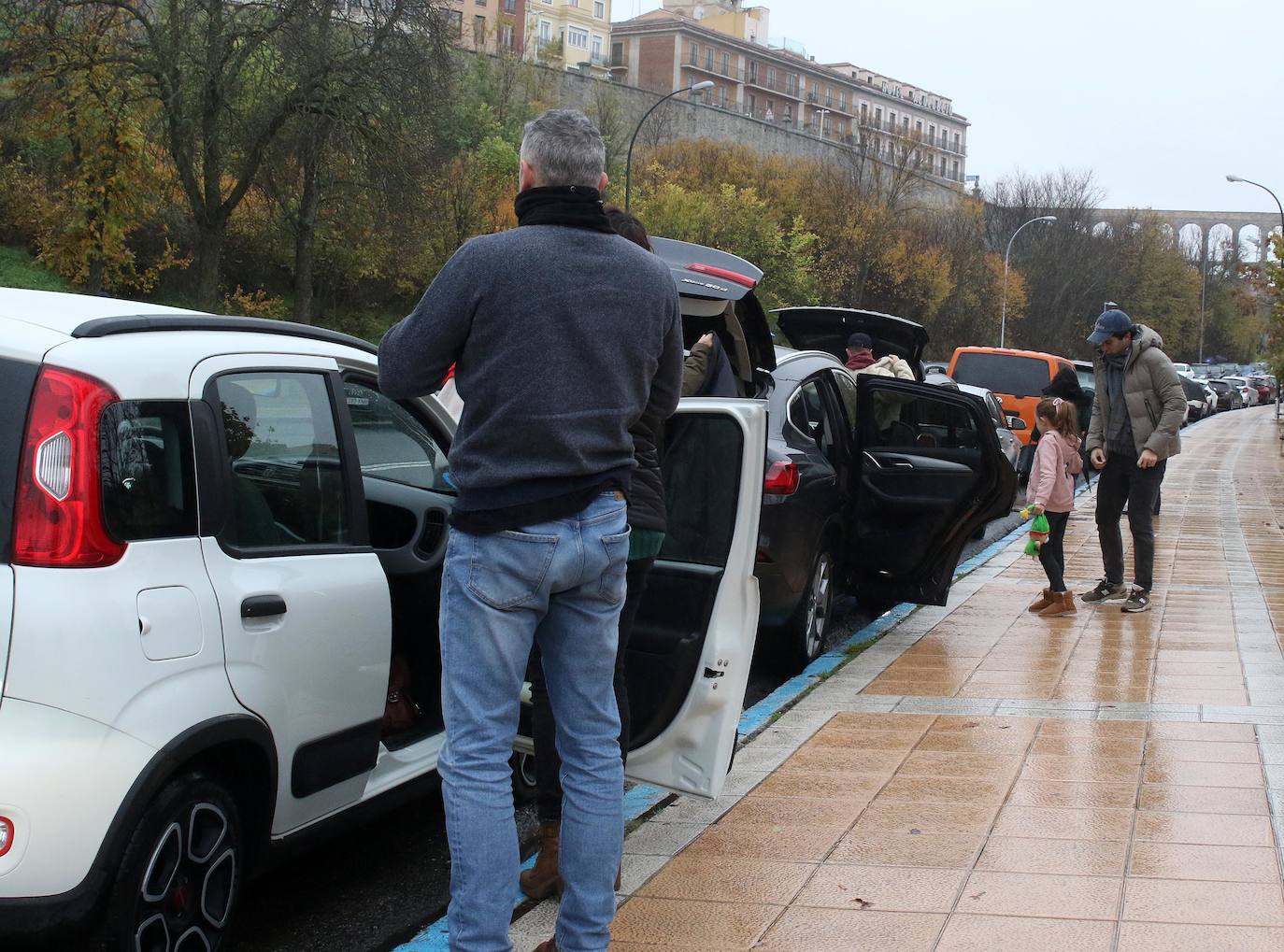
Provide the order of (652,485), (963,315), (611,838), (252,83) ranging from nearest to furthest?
(611,838), (652,485), (252,83), (963,315)

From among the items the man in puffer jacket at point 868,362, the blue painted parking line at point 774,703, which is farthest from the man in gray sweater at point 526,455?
the man in puffer jacket at point 868,362

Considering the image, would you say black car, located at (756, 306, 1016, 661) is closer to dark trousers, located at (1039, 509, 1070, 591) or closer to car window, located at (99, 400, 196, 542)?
dark trousers, located at (1039, 509, 1070, 591)

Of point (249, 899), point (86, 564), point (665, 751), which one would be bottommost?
point (249, 899)

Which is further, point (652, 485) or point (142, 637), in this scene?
point (652, 485)

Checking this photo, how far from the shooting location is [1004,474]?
25.3ft

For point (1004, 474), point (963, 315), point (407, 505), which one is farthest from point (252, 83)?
point (963, 315)

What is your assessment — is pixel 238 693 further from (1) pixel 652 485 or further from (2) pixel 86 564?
(1) pixel 652 485

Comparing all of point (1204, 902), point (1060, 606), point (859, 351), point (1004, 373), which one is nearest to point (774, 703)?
point (1204, 902)

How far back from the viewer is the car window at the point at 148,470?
2979 mm

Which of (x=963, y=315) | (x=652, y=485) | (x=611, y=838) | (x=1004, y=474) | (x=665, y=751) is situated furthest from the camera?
(x=963, y=315)

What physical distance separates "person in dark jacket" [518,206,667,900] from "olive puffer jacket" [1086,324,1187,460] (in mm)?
5860

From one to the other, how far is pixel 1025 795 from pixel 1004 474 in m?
3.21

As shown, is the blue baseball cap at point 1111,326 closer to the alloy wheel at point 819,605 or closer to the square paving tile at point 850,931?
the alloy wheel at point 819,605

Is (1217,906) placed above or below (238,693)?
below
